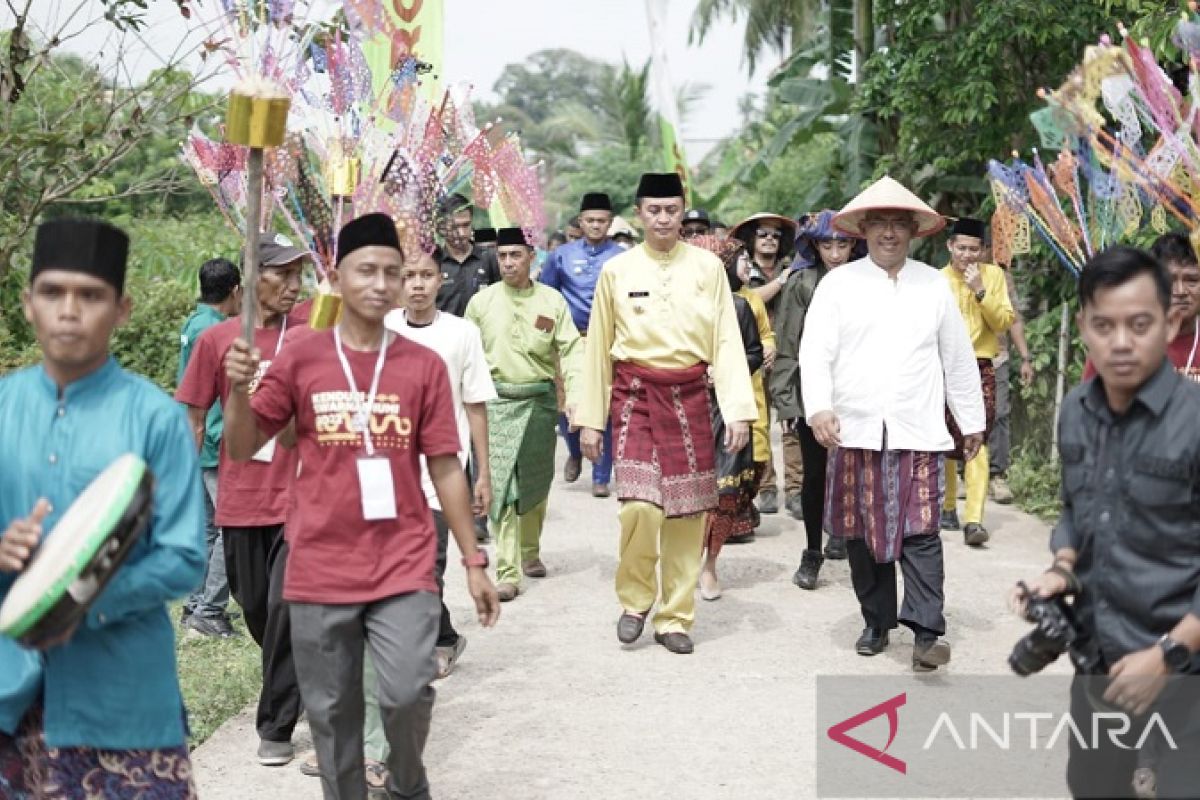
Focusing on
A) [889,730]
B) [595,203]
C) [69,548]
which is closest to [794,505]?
[595,203]

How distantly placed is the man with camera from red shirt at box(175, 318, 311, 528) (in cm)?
326

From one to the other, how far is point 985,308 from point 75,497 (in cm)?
768

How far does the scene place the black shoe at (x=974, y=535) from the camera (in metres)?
10.3

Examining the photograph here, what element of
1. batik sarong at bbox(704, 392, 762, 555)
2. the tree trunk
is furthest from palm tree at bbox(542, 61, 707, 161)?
batik sarong at bbox(704, 392, 762, 555)

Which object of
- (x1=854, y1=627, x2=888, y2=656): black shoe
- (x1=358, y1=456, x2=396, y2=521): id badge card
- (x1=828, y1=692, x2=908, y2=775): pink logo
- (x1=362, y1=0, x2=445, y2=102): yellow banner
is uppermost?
(x1=362, y1=0, x2=445, y2=102): yellow banner

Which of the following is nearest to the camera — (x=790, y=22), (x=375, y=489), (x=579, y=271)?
(x=375, y=489)

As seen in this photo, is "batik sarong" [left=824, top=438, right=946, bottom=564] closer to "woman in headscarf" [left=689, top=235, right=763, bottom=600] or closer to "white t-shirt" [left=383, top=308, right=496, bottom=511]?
"woman in headscarf" [left=689, top=235, right=763, bottom=600]

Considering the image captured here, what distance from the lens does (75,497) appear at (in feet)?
12.2

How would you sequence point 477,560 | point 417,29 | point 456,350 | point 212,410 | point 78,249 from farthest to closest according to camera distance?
point 417,29, point 212,410, point 456,350, point 477,560, point 78,249

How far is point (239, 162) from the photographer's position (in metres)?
6.57

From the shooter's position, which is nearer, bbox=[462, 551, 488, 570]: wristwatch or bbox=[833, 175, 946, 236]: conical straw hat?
bbox=[462, 551, 488, 570]: wristwatch

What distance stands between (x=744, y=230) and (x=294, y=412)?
6522 mm

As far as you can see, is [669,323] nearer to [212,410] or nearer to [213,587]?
[212,410]

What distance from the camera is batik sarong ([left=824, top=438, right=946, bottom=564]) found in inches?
289
